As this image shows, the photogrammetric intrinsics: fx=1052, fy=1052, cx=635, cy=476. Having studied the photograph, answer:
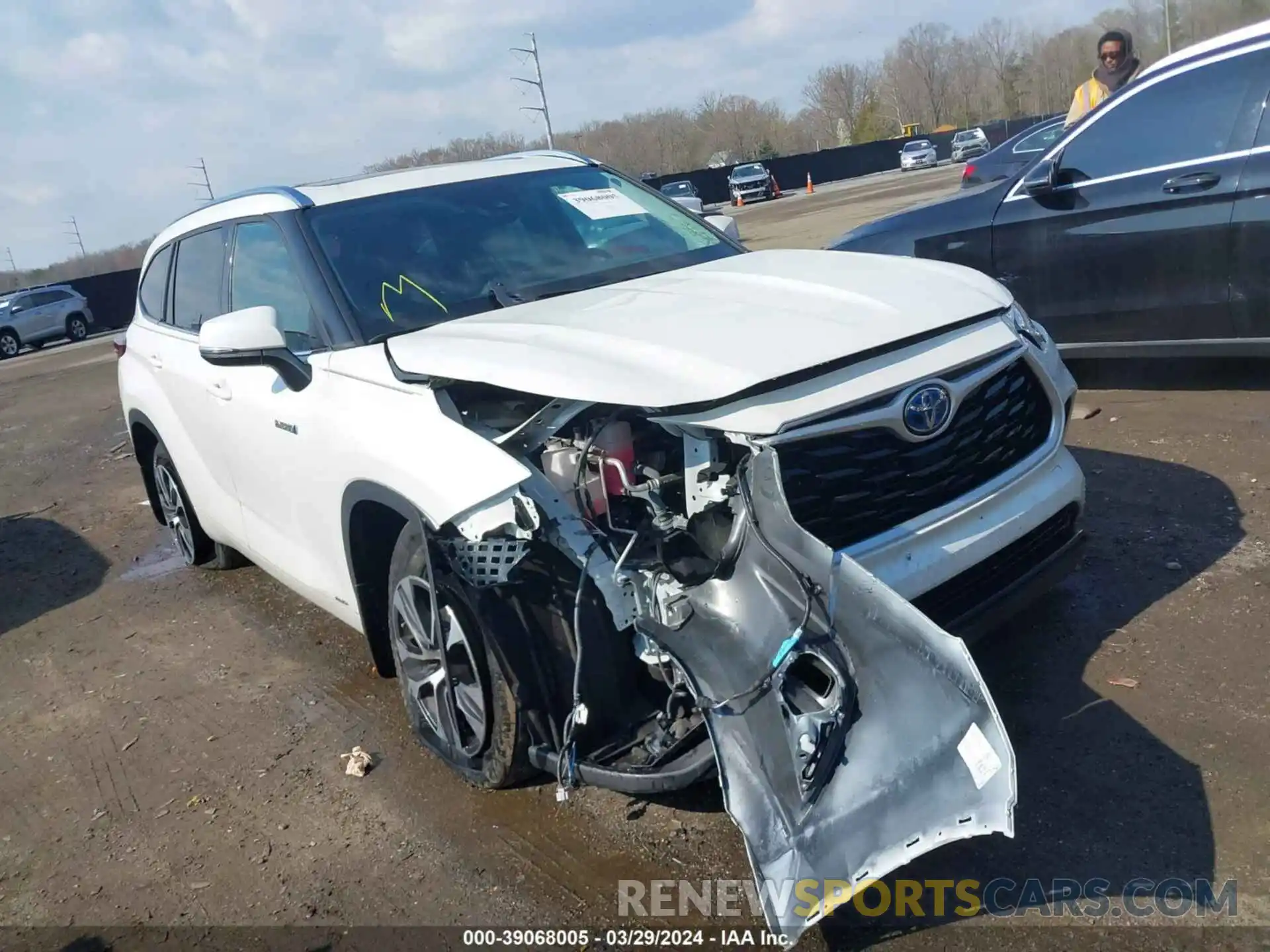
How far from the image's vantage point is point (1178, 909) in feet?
7.80

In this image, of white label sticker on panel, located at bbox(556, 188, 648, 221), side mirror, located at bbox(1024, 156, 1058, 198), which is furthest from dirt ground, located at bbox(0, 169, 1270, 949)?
white label sticker on panel, located at bbox(556, 188, 648, 221)

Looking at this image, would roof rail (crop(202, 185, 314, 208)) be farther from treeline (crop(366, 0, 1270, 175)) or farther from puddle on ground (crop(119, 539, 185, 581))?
treeline (crop(366, 0, 1270, 175))

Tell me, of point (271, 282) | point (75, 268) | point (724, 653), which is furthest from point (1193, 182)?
point (75, 268)

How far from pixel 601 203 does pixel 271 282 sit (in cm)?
133

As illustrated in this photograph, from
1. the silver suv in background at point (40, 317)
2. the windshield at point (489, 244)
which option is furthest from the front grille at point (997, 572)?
the silver suv in background at point (40, 317)

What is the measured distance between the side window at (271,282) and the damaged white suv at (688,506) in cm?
3

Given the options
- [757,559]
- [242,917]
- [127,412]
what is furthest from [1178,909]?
[127,412]

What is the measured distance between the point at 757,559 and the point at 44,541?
6373 millimetres

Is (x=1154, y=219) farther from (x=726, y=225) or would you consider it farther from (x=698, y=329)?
(x=698, y=329)

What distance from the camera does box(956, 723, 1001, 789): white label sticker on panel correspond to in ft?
7.16

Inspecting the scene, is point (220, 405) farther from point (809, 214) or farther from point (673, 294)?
point (809, 214)

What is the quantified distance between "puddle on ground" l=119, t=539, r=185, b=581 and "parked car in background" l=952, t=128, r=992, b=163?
48.3 meters

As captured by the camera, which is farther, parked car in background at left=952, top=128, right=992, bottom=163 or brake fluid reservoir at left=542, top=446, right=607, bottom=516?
parked car in background at left=952, top=128, right=992, bottom=163

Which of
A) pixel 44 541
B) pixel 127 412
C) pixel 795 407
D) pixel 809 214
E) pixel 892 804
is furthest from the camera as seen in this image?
pixel 809 214
